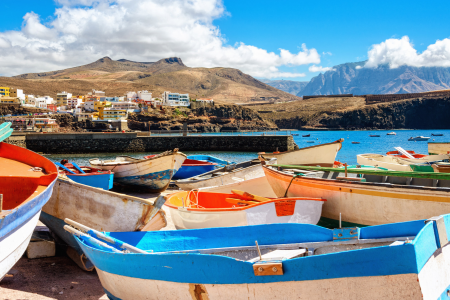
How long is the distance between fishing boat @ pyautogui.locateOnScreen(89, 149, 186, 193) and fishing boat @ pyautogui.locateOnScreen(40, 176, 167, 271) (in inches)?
216

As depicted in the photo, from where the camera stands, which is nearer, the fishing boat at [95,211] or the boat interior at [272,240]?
the boat interior at [272,240]

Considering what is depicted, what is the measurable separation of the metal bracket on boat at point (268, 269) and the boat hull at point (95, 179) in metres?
7.28

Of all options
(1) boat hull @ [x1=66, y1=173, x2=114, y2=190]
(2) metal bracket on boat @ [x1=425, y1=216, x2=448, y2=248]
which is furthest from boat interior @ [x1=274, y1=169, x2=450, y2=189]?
(1) boat hull @ [x1=66, y1=173, x2=114, y2=190]

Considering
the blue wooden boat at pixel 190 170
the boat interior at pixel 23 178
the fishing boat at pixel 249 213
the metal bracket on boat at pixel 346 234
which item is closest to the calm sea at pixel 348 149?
the blue wooden boat at pixel 190 170

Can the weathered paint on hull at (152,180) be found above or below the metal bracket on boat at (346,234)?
below

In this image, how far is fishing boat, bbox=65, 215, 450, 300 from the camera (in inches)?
121

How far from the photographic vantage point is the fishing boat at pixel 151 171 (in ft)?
38.7

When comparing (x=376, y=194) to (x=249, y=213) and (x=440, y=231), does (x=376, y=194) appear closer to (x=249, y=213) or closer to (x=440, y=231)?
(x=249, y=213)

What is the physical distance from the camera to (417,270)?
2.96 metres

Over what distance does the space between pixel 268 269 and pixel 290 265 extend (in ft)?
0.69

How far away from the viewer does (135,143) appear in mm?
39000

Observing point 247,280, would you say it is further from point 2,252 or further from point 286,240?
point 2,252

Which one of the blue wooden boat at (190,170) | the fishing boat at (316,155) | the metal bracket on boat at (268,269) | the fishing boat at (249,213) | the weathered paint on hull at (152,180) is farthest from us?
the blue wooden boat at (190,170)

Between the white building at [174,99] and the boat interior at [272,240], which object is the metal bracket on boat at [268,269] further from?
the white building at [174,99]
